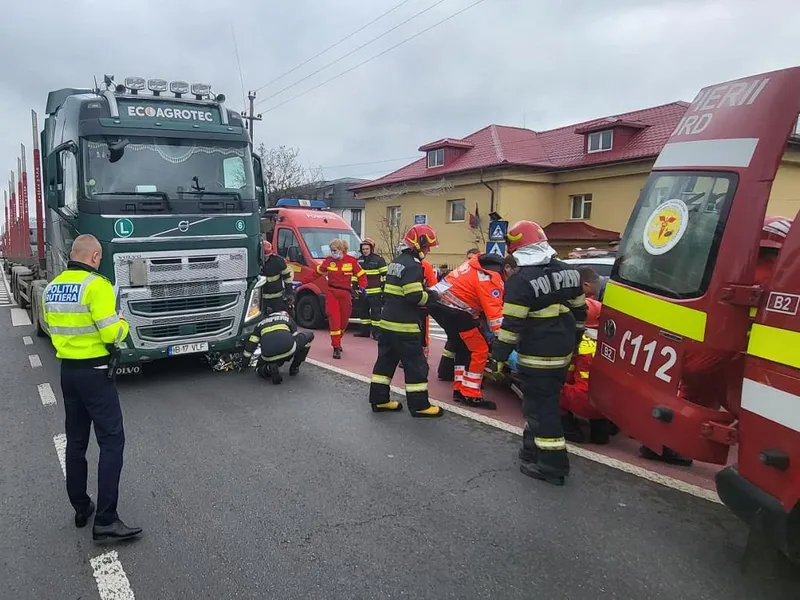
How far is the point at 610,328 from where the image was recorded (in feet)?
12.9

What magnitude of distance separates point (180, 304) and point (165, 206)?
1186 millimetres

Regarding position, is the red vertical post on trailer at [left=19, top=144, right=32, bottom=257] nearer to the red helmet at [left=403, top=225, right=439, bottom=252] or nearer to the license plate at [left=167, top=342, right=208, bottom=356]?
the license plate at [left=167, top=342, right=208, bottom=356]

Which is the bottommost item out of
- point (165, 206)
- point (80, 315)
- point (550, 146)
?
point (80, 315)

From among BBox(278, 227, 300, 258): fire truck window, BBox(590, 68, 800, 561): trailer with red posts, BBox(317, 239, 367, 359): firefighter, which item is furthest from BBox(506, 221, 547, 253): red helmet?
BBox(278, 227, 300, 258): fire truck window

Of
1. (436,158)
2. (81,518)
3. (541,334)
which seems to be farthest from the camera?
(436,158)

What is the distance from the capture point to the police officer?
129 inches

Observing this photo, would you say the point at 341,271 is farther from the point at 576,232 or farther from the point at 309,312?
the point at 576,232

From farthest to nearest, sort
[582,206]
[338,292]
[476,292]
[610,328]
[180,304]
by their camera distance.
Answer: [582,206] < [338,292] < [180,304] < [476,292] < [610,328]

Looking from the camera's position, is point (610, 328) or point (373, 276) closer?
point (610, 328)

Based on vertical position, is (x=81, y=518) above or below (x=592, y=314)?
below

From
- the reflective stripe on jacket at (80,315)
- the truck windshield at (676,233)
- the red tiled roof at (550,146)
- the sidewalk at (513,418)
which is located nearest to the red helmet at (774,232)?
the truck windshield at (676,233)

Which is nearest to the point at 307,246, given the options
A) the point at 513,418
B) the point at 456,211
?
the point at 513,418

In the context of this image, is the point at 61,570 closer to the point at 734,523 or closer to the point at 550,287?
the point at 550,287

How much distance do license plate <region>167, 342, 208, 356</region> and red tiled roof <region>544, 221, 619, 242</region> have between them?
1757 centimetres
